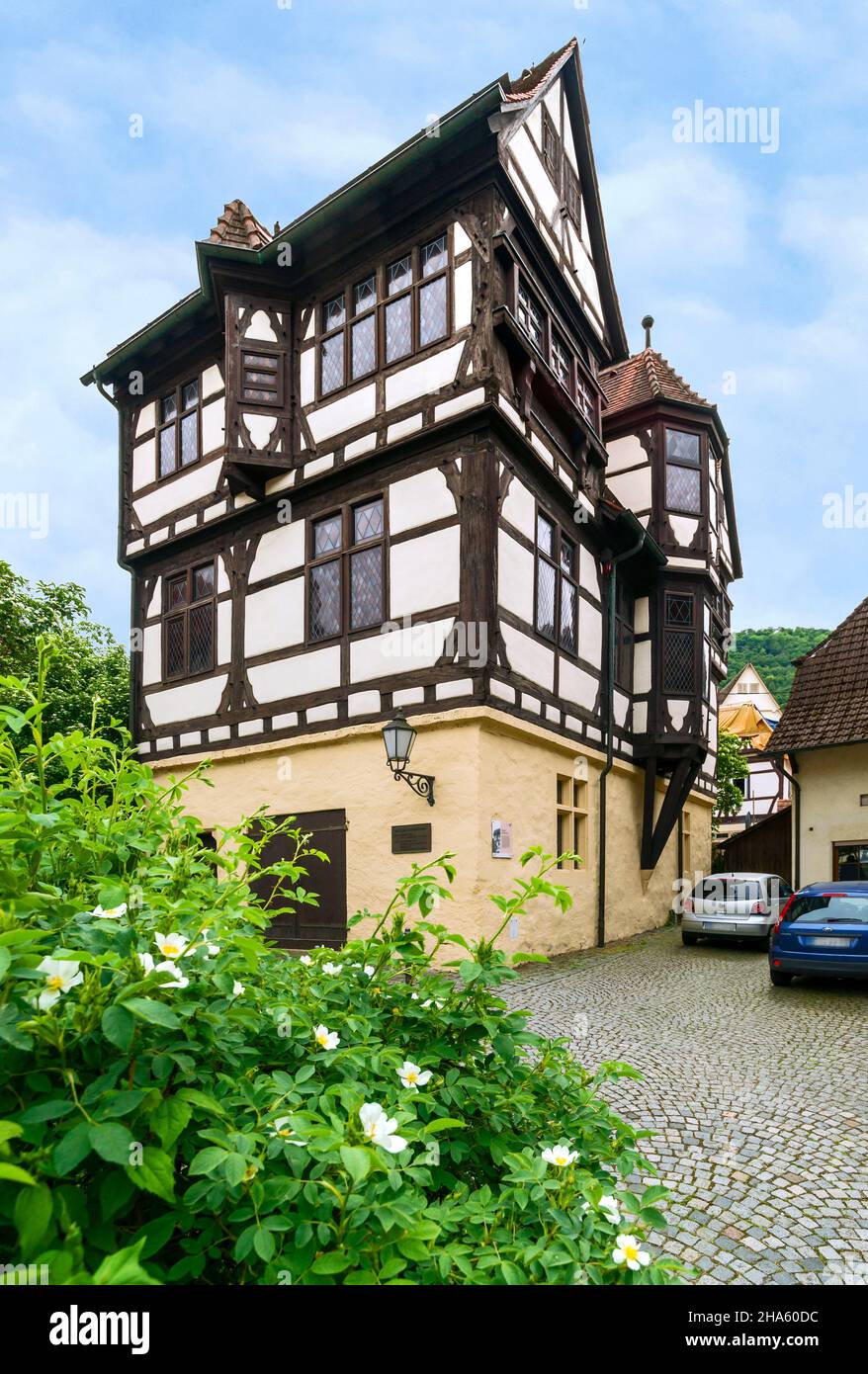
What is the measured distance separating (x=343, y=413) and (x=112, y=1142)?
11.2m

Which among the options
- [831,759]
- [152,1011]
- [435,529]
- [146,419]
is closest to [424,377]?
[435,529]

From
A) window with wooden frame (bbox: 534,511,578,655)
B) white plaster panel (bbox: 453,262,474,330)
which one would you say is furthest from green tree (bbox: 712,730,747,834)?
white plaster panel (bbox: 453,262,474,330)

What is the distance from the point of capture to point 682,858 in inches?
696

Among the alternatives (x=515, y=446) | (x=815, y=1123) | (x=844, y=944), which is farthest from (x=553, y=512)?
(x=815, y=1123)

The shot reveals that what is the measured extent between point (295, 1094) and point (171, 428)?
1445 cm

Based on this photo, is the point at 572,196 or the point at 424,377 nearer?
the point at 424,377

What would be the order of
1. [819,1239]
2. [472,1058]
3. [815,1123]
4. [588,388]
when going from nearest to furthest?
[472,1058]
[819,1239]
[815,1123]
[588,388]

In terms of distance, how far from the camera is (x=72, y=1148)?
110 cm

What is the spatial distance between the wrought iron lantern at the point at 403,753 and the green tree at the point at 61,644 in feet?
29.9

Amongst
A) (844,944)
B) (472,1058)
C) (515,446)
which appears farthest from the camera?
(515,446)

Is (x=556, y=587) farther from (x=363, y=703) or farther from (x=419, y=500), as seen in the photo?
(x=363, y=703)

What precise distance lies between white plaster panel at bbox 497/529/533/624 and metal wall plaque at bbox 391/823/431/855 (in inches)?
122

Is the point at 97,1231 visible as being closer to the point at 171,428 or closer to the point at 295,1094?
the point at 295,1094

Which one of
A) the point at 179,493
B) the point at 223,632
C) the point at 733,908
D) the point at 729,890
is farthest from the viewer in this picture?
the point at 179,493
